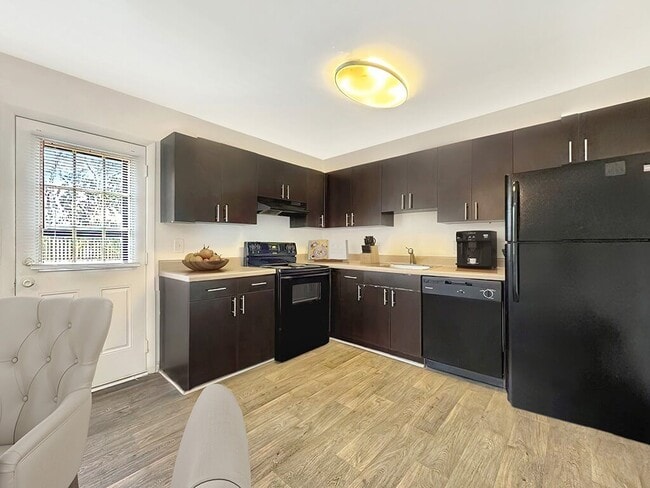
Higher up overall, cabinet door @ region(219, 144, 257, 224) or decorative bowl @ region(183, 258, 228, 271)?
cabinet door @ region(219, 144, 257, 224)

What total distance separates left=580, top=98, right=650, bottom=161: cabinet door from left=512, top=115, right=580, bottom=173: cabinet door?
0.24 feet

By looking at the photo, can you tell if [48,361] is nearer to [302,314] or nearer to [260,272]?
[260,272]

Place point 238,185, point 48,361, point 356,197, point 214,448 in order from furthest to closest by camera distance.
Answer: point 356,197, point 238,185, point 48,361, point 214,448

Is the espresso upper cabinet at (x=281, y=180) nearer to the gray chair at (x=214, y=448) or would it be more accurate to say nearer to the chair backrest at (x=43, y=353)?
the chair backrest at (x=43, y=353)

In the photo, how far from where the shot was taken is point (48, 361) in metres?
1.20

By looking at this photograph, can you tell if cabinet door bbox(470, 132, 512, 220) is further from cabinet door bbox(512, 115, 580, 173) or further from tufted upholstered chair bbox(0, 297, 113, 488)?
tufted upholstered chair bbox(0, 297, 113, 488)

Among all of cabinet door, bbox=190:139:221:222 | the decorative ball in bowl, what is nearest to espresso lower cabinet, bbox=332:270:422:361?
the decorative ball in bowl

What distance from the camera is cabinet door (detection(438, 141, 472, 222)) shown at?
9.31ft

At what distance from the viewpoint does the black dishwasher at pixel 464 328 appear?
2.39 meters

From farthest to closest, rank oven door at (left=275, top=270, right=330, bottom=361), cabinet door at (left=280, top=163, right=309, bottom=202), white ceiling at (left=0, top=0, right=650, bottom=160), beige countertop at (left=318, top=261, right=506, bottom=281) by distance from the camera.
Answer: cabinet door at (left=280, top=163, right=309, bottom=202), oven door at (left=275, top=270, right=330, bottom=361), beige countertop at (left=318, top=261, right=506, bottom=281), white ceiling at (left=0, top=0, right=650, bottom=160)

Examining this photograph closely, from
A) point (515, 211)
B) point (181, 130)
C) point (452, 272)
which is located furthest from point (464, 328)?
point (181, 130)

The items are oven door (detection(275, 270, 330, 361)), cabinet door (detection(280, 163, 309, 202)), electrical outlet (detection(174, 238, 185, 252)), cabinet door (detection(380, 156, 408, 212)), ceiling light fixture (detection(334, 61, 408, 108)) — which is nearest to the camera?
ceiling light fixture (detection(334, 61, 408, 108))

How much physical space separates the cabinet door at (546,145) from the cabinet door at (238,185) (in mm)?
2567

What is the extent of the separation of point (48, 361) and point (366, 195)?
320 cm
